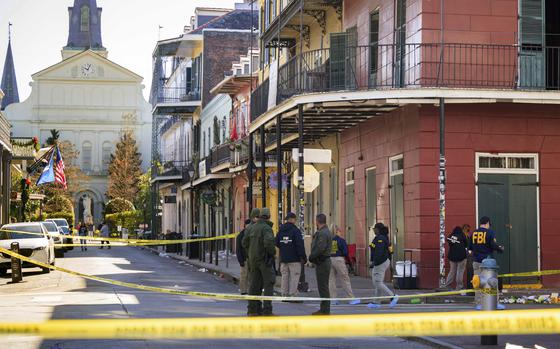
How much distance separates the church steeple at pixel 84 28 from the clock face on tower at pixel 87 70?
18.1 m

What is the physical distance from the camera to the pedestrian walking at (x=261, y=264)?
1633 centimetres

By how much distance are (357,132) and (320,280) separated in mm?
11459

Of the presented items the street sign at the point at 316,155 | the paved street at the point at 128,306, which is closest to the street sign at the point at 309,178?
the street sign at the point at 316,155

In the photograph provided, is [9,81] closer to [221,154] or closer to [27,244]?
[221,154]

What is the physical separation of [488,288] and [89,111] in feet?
327

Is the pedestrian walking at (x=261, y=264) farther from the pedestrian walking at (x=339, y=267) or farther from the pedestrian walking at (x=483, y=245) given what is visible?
the pedestrian walking at (x=483, y=245)

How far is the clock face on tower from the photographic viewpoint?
108688 millimetres

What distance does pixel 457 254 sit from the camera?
67.7 feet

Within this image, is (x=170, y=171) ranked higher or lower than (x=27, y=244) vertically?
higher

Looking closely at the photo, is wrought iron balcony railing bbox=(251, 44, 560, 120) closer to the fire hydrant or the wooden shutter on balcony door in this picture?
the wooden shutter on balcony door

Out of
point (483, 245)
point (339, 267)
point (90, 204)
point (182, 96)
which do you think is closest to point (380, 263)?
point (339, 267)

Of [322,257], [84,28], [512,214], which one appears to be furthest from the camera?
[84,28]

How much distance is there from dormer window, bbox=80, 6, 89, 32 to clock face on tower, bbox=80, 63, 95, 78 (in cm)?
2053

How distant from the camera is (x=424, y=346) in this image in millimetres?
13297
